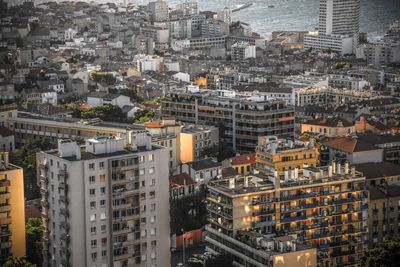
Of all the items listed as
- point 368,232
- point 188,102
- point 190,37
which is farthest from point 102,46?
point 368,232

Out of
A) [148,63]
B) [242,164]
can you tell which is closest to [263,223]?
[242,164]

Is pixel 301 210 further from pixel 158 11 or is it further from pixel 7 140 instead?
pixel 158 11

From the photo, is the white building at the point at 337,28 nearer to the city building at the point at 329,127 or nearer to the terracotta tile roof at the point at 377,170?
the city building at the point at 329,127

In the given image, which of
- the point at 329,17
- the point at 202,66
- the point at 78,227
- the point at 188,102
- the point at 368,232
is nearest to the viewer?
the point at 78,227

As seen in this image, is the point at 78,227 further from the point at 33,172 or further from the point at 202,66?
the point at 202,66

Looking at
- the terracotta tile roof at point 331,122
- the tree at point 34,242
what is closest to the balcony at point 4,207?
the tree at point 34,242

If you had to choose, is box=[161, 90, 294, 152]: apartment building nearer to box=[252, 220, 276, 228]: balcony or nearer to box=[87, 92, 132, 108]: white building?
box=[87, 92, 132, 108]: white building

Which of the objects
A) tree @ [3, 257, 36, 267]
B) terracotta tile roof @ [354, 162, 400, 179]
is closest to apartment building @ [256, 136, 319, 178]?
terracotta tile roof @ [354, 162, 400, 179]
